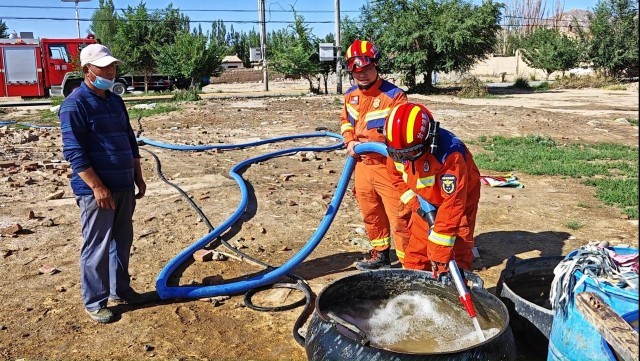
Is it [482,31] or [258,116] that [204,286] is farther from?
[482,31]

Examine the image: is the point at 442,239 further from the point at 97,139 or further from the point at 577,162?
the point at 577,162

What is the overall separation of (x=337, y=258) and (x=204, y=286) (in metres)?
1.25

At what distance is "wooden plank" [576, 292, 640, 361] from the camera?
6.16 feet

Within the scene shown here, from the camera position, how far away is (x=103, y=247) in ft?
11.3

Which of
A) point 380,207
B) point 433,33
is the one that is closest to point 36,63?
point 433,33

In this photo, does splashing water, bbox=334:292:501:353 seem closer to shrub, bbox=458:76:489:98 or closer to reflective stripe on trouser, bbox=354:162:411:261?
reflective stripe on trouser, bbox=354:162:411:261

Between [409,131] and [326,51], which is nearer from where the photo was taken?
[409,131]

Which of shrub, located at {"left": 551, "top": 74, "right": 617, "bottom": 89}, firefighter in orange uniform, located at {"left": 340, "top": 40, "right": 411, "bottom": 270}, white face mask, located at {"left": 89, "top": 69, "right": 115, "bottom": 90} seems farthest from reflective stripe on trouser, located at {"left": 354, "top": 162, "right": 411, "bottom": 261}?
shrub, located at {"left": 551, "top": 74, "right": 617, "bottom": 89}

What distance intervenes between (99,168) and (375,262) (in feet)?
7.23

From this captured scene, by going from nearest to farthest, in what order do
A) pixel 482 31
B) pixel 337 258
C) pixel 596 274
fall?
pixel 596 274, pixel 337 258, pixel 482 31

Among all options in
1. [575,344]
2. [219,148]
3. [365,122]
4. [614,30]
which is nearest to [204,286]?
[365,122]

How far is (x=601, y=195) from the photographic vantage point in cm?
638

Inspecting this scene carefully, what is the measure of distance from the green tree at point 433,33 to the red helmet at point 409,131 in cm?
2199

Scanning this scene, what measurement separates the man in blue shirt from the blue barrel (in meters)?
2.64
